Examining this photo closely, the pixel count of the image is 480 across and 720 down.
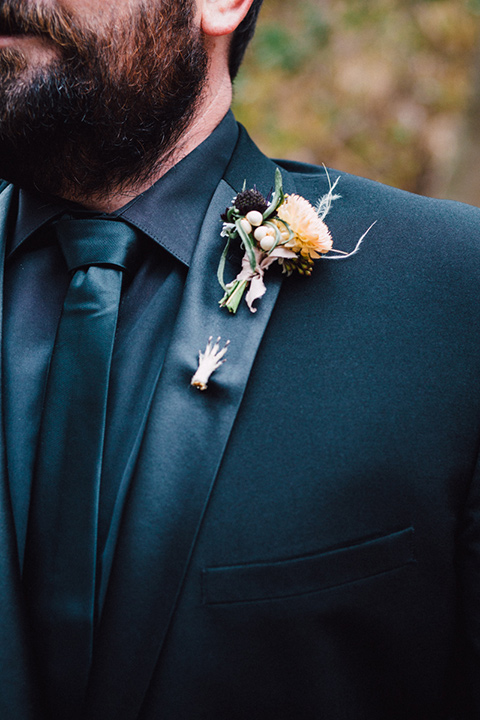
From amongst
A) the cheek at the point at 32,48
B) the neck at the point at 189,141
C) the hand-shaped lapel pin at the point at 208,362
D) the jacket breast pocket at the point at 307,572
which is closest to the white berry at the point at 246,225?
the hand-shaped lapel pin at the point at 208,362

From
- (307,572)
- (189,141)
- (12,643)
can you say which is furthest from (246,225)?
(12,643)

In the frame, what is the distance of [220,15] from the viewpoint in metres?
1.70

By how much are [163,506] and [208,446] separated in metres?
0.15

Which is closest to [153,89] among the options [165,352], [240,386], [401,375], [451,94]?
[165,352]

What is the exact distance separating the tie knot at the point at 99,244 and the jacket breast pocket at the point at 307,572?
0.75 metres

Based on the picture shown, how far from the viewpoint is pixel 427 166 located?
9672 mm

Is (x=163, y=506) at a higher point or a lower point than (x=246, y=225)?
lower

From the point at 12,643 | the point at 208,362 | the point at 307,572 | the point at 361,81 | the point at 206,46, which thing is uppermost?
the point at 361,81

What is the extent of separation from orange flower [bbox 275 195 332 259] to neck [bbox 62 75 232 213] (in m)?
0.42

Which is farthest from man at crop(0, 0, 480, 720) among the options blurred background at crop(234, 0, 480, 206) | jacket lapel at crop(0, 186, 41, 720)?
blurred background at crop(234, 0, 480, 206)

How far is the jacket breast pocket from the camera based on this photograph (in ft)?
4.17

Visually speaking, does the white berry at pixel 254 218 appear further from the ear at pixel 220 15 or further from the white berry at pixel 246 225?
the ear at pixel 220 15

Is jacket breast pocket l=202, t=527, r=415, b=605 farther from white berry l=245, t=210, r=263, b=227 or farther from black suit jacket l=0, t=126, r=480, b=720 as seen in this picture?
white berry l=245, t=210, r=263, b=227

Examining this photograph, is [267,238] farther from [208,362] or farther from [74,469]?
[74,469]
